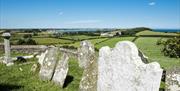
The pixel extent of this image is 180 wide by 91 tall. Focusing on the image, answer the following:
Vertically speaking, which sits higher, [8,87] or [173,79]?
[173,79]

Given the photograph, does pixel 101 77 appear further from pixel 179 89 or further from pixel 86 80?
pixel 179 89

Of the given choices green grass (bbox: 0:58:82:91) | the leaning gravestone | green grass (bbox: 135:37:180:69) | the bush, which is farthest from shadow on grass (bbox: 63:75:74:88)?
the bush

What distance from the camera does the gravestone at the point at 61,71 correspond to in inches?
527

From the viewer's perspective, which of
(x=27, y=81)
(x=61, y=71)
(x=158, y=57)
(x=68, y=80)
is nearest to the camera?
(x=61, y=71)

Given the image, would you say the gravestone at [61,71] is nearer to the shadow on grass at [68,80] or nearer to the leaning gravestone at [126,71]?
the shadow on grass at [68,80]

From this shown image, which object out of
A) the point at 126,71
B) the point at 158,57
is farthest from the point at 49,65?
the point at 158,57

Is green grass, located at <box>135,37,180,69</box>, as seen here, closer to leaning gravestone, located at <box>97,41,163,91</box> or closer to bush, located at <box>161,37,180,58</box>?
bush, located at <box>161,37,180,58</box>

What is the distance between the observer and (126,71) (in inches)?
357

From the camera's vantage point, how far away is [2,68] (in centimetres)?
1845

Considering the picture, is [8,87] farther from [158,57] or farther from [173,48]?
[173,48]

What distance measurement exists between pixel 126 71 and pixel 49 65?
637 cm

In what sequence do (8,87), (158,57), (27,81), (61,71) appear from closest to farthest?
(8,87) < (61,71) < (27,81) < (158,57)

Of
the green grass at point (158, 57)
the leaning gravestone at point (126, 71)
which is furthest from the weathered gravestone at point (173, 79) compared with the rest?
the leaning gravestone at point (126, 71)

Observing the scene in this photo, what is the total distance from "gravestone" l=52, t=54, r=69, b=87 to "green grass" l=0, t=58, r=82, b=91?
256 millimetres
